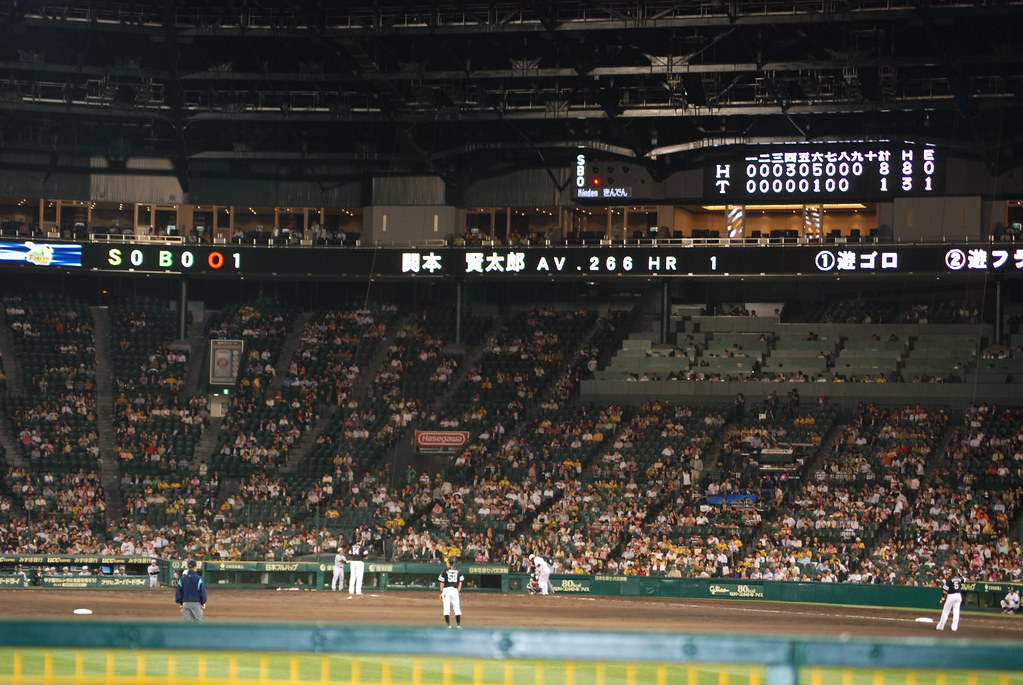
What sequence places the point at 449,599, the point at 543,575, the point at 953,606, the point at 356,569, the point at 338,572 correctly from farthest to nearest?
the point at 543,575, the point at 338,572, the point at 356,569, the point at 953,606, the point at 449,599

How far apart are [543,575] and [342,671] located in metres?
24.2

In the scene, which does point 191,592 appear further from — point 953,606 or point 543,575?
point 543,575

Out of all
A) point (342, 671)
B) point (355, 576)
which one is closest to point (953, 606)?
point (355, 576)

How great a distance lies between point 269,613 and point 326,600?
5215 millimetres

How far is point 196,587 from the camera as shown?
23.4m

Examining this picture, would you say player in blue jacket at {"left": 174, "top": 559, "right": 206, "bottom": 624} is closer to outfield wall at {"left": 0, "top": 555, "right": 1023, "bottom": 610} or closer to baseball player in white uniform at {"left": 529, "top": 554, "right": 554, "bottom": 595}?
outfield wall at {"left": 0, "top": 555, "right": 1023, "bottom": 610}

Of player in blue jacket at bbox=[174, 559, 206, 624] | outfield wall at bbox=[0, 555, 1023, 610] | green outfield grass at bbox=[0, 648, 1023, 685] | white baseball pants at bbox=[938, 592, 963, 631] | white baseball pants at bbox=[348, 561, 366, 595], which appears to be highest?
green outfield grass at bbox=[0, 648, 1023, 685]

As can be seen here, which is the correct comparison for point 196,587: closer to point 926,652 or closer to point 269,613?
point 269,613

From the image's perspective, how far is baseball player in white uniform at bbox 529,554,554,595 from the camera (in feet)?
132

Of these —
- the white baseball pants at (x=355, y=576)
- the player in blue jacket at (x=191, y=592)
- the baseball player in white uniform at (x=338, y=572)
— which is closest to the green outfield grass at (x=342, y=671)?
the player in blue jacket at (x=191, y=592)

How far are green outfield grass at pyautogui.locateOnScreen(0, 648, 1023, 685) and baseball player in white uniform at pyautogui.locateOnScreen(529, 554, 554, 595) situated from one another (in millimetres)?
18840

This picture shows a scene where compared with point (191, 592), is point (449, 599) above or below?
below

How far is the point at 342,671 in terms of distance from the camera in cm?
1655

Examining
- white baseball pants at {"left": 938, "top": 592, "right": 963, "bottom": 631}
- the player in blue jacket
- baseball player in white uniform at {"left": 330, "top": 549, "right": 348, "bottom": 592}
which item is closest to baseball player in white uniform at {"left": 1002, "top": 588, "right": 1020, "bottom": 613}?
white baseball pants at {"left": 938, "top": 592, "right": 963, "bottom": 631}
